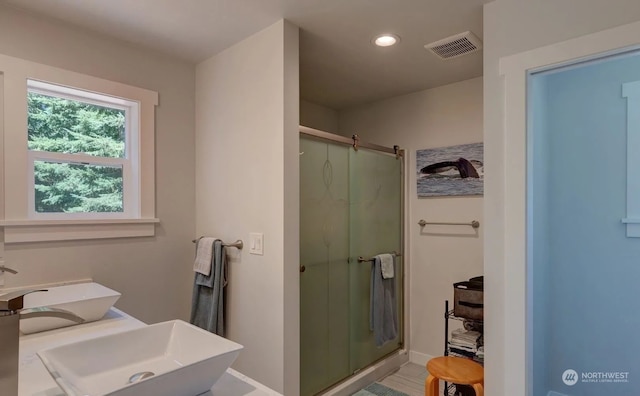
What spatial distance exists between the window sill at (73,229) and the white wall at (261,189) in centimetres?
44

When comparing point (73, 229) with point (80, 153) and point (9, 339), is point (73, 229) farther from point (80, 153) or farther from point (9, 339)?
point (9, 339)

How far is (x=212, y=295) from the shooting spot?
7.16 ft

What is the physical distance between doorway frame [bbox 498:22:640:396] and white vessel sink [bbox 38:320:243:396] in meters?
1.24

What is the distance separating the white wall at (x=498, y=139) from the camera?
5.14 ft

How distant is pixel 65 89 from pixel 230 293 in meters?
1.49

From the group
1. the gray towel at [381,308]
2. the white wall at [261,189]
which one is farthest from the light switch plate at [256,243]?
the gray towel at [381,308]

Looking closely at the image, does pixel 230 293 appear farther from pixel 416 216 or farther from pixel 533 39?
pixel 533 39

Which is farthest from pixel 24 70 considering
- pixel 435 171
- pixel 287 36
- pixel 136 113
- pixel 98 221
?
pixel 435 171

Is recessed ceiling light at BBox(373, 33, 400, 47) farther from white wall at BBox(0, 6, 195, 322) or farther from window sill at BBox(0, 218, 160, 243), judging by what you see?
window sill at BBox(0, 218, 160, 243)

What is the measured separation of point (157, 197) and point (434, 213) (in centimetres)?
213

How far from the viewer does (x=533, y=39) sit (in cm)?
158

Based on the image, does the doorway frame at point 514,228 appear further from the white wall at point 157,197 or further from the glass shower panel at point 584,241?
the white wall at point 157,197

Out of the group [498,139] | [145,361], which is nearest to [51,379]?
[145,361]

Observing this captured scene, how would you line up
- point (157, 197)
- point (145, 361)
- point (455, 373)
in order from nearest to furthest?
point (145, 361) → point (455, 373) → point (157, 197)
